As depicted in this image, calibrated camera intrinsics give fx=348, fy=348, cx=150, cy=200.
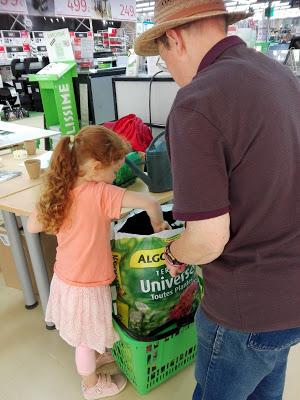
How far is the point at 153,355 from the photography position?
139cm

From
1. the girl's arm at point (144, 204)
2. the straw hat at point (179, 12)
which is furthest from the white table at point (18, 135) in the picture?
the straw hat at point (179, 12)

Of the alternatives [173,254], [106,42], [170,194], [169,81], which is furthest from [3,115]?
[106,42]

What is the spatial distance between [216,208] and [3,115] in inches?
176

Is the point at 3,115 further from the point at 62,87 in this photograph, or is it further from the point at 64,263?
the point at 64,263

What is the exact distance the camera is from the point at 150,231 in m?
1.49

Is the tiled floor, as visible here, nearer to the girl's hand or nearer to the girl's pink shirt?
the girl's pink shirt

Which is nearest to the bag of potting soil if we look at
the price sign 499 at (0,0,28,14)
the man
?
the man

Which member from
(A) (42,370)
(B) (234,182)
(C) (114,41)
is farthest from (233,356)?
(C) (114,41)

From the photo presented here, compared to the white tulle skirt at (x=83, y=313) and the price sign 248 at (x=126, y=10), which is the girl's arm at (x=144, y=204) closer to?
the white tulle skirt at (x=83, y=313)

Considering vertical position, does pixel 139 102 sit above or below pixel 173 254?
above

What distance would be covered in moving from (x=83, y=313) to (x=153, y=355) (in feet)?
1.10

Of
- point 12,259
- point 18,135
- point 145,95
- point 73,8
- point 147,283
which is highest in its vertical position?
point 73,8

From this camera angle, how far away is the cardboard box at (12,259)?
1.95 meters

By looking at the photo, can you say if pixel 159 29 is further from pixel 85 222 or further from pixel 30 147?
pixel 30 147
